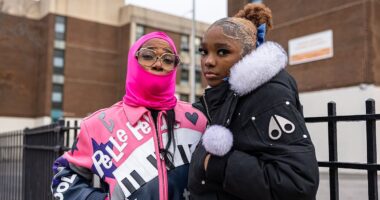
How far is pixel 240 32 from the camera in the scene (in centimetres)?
177

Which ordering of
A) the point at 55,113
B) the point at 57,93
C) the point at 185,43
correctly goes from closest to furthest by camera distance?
the point at 55,113 < the point at 57,93 < the point at 185,43

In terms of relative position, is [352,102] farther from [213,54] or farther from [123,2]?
[123,2]

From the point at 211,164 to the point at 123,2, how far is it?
4082cm

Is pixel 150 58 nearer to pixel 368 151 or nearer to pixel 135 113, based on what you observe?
pixel 135 113

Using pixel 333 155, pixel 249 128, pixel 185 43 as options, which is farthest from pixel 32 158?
pixel 185 43

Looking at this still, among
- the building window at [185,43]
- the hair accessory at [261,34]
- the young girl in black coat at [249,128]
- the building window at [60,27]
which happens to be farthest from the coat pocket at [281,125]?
the building window at [185,43]

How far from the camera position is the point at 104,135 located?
87.1 inches

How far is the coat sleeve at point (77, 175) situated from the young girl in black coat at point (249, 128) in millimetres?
693

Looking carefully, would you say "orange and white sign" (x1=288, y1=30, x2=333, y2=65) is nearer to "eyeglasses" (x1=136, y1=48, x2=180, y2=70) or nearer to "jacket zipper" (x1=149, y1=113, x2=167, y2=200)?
"eyeglasses" (x1=136, y1=48, x2=180, y2=70)

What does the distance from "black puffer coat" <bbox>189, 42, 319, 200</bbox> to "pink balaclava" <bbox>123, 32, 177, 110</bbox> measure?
0.52 metres

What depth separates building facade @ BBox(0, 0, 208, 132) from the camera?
36.0 metres

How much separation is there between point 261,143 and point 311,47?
2020 cm

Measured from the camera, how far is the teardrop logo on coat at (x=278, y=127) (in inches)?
59.9

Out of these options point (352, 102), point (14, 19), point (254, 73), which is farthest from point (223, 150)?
point (14, 19)
